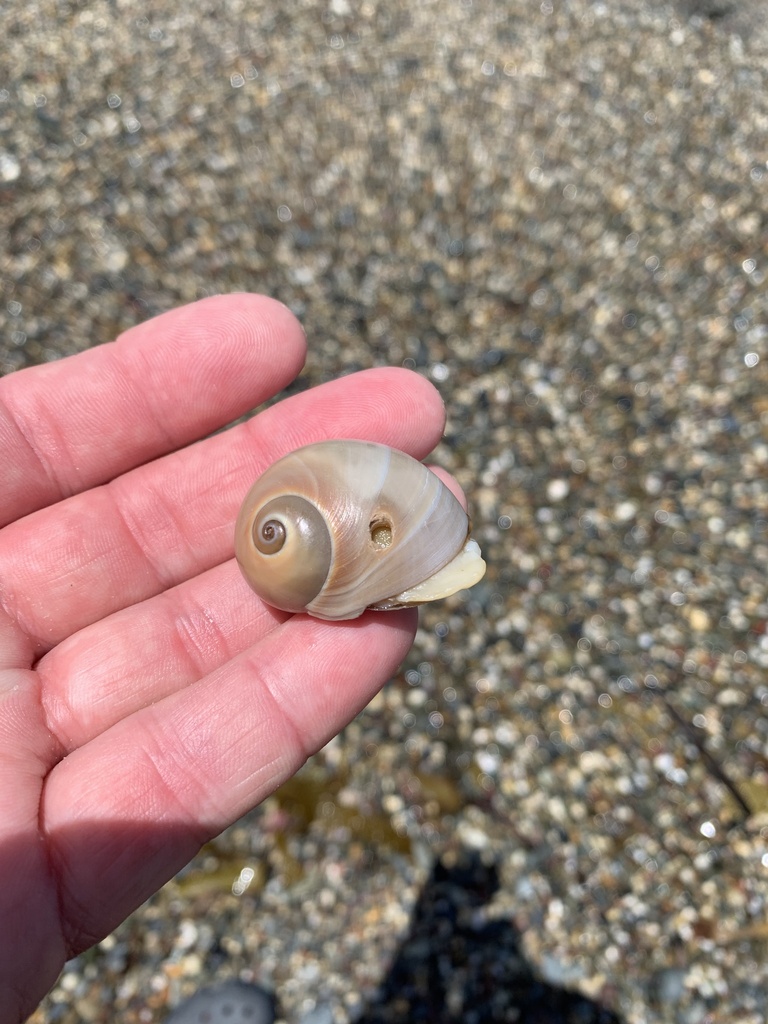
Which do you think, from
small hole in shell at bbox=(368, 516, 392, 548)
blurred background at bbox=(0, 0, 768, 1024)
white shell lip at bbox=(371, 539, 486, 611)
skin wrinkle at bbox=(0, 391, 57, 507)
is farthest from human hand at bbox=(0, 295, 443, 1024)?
blurred background at bbox=(0, 0, 768, 1024)

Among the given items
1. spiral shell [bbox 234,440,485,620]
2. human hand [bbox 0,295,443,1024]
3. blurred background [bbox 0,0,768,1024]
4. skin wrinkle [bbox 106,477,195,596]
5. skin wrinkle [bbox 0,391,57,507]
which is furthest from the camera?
blurred background [bbox 0,0,768,1024]

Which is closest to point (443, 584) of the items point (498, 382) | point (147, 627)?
point (147, 627)

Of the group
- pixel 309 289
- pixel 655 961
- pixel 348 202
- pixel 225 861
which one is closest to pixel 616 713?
pixel 655 961

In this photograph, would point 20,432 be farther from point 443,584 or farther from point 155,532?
point 443,584

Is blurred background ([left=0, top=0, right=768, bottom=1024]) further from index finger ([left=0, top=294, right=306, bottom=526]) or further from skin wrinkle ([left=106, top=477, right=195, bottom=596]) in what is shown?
index finger ([left=0, top=294, right=306, bottom=526])

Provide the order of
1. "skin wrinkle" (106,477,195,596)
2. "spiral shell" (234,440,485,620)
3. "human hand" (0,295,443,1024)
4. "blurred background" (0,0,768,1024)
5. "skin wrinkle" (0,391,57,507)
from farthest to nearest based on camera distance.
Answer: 1. "blurred background" (0,0,768,1024)
2. "skin wrinkle" (106,477,195,596)
3. "skin wrinkle" (0,391,57,507)
4. "spiral shell" (234,440,485,620)
5. "human hand" (0,295,443,1024)

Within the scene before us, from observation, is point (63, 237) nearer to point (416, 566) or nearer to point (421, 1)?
point (421, 1)

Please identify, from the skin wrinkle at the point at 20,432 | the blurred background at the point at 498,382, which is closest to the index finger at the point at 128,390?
the skin wrinkle at the point at 20,432
